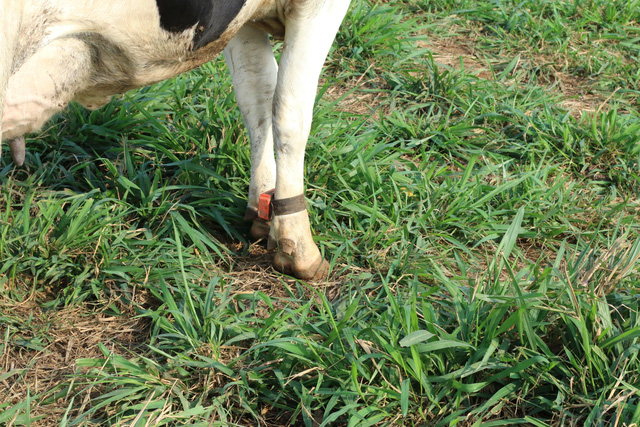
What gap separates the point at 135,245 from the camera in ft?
8.54

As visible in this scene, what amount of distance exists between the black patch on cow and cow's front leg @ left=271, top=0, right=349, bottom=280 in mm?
396

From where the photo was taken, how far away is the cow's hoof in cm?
257

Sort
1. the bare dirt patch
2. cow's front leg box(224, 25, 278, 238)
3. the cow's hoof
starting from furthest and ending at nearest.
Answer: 1. cow's front leg box(224, 25, 278, 238)
2. the cow's hoof
3. the bare dirt patch

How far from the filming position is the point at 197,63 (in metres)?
2.15

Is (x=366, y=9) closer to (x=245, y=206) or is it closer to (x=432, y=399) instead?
(x=245, y=206)

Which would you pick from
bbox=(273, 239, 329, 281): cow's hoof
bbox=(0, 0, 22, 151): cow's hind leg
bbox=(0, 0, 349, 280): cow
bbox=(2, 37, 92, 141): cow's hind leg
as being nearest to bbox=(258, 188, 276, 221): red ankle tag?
bbox=(0, 0, 349, 280): cow

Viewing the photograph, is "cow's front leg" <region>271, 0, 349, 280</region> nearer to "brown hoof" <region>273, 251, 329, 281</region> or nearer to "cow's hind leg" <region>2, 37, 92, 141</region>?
"brown hoof" <region>273, 251, 329, 281</region>

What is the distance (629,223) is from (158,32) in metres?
2.09

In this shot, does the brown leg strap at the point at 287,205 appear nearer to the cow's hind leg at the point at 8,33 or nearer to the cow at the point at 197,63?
the cow at the point at 197,63

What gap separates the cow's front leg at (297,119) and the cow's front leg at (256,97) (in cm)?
18

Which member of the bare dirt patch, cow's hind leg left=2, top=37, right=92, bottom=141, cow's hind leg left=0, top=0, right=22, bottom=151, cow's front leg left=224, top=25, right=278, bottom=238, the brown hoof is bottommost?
the brown hoof

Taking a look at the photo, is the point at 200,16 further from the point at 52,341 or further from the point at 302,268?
the point at 52,341

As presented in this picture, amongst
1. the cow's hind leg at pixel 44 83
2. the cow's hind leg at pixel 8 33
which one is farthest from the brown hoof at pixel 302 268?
the cow's hind leg at pixel 8 33

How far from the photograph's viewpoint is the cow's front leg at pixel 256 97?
8.79 feet
